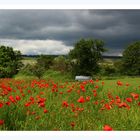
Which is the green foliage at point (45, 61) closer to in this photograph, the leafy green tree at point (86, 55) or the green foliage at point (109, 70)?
the leafy green tree at point (86, 55)

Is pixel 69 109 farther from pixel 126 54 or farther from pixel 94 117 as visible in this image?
pixel 126 54

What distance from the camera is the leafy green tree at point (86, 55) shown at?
185ft

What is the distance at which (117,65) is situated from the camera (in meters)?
44.2

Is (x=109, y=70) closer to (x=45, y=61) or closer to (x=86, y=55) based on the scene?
(x=45, y=61)

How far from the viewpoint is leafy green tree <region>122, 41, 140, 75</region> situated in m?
44.0

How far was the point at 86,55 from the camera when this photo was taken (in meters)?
59.6

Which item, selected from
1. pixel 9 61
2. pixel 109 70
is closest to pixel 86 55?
pixel 109 70

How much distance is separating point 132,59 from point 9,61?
1591 centimetres

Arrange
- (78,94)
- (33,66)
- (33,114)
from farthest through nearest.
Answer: (33,66)
(78,94)
(33,114)

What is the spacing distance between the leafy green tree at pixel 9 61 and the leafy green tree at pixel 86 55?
33.4ft

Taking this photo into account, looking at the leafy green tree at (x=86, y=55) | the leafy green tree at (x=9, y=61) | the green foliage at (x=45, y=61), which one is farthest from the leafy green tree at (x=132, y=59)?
the leafy green tree at (x=9, y=61)
